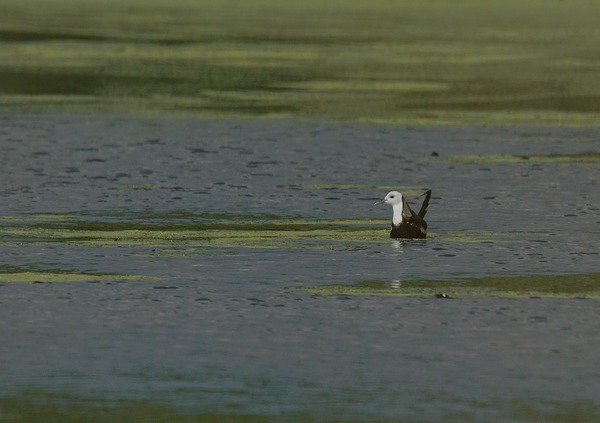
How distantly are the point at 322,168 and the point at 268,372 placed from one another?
13326 millimetres

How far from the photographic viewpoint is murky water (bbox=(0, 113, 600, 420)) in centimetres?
1155

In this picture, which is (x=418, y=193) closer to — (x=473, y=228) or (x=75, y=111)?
(x=473, y=228)

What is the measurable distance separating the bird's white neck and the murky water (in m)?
0.28

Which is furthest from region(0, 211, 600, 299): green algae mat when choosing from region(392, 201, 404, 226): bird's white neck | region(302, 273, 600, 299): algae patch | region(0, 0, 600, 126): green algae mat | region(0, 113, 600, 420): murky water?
region(0, 0, 600, 126): green algae mat

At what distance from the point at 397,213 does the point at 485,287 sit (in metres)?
3.33

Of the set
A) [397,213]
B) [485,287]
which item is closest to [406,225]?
[397,213]

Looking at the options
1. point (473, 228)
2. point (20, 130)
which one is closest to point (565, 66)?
point (20, 130)

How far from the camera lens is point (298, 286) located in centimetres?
1534

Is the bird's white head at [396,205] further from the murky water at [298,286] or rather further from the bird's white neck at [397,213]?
the murky water at [298,286]

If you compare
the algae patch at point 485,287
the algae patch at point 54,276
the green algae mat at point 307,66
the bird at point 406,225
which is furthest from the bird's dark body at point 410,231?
the green algae mat at point 307,66

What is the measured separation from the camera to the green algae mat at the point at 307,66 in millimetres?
34875

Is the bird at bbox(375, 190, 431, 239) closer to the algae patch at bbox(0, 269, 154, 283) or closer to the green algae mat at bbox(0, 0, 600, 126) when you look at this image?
the algae patch at bbox(0, 269, 154, 283)

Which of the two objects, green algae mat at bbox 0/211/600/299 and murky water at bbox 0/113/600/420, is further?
green algae mat at bbox 0/211/600/299

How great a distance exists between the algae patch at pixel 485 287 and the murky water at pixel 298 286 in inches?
11.8
